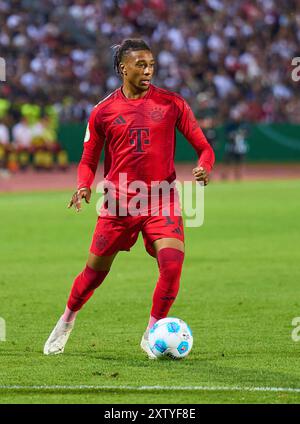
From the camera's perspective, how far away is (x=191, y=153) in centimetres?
3431

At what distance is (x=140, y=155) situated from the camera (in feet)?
26.9

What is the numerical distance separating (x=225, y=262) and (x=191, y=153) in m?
19.5

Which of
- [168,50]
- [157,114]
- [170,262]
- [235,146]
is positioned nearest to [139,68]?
[157,114]

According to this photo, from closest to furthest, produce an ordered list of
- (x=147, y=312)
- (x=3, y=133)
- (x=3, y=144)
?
1. (x=147, y=312)
2. (x=3, y=144)
3. (x=3, y=133)

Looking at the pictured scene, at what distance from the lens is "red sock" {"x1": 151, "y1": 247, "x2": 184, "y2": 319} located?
320 inches

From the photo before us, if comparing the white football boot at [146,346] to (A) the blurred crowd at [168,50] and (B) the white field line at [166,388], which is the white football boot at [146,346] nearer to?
(B) the white field line at [166,388]

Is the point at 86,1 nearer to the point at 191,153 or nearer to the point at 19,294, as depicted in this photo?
the point at 191,153

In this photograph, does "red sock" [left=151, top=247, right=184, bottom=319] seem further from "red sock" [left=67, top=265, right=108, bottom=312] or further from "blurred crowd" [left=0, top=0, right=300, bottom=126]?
"blurred crowd" [left=0, top=0, right=300, bottom=126]

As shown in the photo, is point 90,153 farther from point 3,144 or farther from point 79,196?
point 3,144

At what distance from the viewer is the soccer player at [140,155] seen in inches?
323

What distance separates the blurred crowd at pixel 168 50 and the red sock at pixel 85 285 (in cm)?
2602

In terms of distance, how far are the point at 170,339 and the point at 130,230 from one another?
2.81 ft

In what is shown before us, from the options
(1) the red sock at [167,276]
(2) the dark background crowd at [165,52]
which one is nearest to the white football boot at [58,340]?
(1) the red sock at [167,276]
